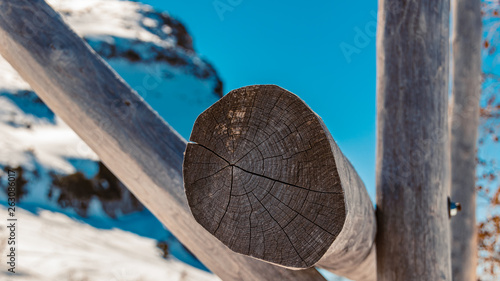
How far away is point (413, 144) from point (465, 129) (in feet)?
5.86

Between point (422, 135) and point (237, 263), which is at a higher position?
point (422, 135)

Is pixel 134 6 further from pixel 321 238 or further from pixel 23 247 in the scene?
pixel 321 238

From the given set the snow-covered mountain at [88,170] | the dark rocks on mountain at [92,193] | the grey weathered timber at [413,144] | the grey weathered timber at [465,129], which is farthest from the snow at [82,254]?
the grey weathered timber at [465,129]

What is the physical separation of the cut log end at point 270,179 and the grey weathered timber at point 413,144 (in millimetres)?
837

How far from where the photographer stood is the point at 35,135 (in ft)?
24.7

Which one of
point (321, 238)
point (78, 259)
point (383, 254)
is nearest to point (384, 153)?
point (383, 254)

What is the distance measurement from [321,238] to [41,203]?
6646 millimetres

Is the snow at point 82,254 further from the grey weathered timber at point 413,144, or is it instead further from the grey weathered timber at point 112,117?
the grey weathered timber at point 413,144

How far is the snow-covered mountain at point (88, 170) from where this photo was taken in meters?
5.38

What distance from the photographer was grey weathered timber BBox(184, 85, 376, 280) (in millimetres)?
930

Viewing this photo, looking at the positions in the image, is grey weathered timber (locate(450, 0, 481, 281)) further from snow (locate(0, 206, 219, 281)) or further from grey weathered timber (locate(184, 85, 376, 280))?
snow (locate(0, 206, 219, 281))

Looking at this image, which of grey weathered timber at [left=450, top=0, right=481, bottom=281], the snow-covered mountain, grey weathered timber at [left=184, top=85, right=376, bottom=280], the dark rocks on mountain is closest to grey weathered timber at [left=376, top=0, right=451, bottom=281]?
grey weathered timber at [left=184, top=85, right=376, bottom=280]

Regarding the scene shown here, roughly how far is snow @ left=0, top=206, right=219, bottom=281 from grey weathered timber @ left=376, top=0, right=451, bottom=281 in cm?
374

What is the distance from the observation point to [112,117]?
56.7 inches
